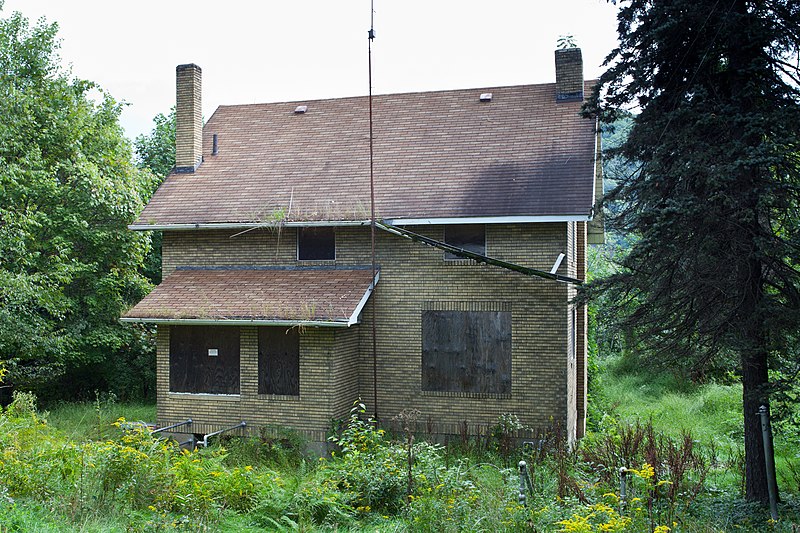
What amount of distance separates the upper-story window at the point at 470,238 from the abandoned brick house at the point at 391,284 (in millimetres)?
44

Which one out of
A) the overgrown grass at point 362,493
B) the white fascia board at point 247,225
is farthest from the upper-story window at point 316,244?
the overgrown grass at point 362,493

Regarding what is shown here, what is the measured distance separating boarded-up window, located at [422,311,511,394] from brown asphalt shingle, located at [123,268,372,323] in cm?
192

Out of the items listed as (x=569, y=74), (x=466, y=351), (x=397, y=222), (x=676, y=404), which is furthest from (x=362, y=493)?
(x=676, y=404)

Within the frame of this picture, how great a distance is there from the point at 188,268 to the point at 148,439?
27.8 feet

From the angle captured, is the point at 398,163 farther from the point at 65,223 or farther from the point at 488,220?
the point at 65,223

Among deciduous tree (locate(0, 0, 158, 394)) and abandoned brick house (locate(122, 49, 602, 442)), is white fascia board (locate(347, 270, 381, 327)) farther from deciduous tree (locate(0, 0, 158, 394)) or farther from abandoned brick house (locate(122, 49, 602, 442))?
deciduous tree (locate(0, 0, 158, 394))

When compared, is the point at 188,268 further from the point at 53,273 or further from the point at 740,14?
the point at 740,14

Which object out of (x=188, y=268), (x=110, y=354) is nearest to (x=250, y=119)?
(x=188, y=268)

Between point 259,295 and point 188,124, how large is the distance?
20.4ft

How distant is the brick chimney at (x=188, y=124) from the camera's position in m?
20.0

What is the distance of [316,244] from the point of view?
17.4 m

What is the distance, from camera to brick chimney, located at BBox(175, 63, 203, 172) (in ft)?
65.6

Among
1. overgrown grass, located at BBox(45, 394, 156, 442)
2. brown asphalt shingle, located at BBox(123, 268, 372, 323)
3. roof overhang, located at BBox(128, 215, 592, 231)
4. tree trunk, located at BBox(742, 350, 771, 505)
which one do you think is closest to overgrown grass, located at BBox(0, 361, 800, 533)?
tree trunk, located at BBox(742, 350, 771, 505)

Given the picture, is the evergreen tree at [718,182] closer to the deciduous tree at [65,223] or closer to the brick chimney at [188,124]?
the brick chimney at [188,124]
